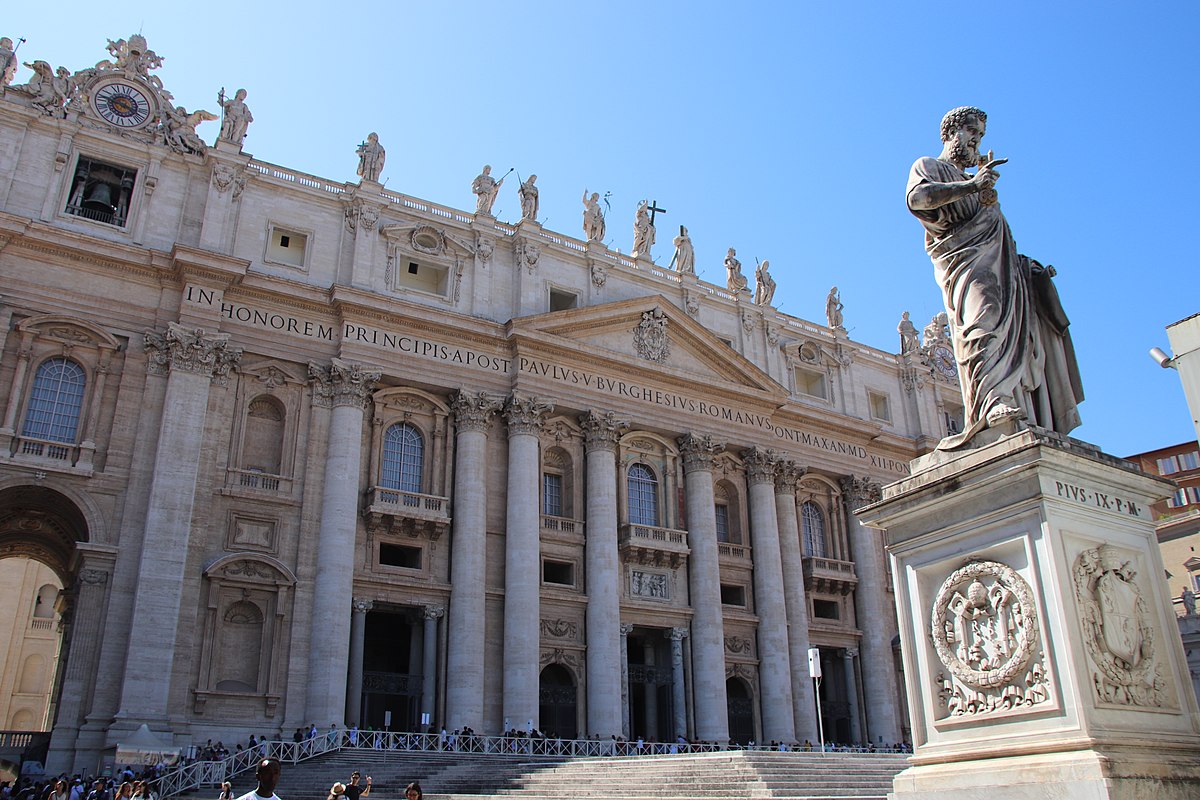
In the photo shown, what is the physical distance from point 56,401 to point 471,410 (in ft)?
36.2

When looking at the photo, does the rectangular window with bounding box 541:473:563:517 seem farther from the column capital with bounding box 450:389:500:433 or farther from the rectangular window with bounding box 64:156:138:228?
the rectangular window with bounding box 64:156:138:228

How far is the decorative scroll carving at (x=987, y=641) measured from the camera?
621 cm

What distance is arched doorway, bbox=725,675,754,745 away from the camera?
33062 millimetres

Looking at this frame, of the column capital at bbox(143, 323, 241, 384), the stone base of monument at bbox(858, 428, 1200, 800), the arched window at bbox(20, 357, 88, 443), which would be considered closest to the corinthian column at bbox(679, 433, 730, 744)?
the column capital at bbox(143, 323, 241, 384)

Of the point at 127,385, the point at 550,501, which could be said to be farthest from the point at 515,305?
the point at 127,385

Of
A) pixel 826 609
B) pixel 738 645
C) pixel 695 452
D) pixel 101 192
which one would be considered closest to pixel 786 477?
pixel 695 452

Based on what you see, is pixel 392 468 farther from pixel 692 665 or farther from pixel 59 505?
pixel 692 665

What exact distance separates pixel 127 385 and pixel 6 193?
5990 mm

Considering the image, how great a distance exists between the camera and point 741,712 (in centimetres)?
3338

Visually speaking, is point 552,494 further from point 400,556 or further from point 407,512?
point 407,512

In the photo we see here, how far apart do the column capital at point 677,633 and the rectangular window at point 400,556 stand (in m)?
8.61

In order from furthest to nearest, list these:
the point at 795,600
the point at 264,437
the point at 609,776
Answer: the point at 795,600 < the point at 264,437 < the point at 609,776

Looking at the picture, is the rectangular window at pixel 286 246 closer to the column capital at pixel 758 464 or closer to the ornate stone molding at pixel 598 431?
the ornate stone molding at pixel 598 431

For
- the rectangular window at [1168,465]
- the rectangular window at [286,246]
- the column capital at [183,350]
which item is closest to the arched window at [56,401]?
the column capital at [183,350]
